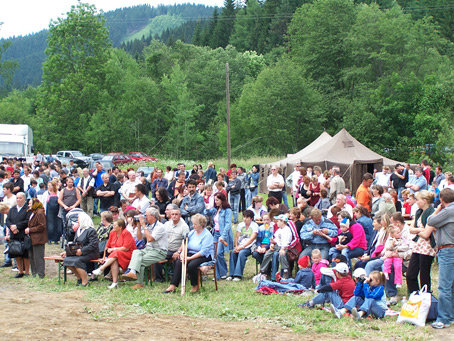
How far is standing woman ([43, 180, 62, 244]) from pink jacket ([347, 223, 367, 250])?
7.03 m

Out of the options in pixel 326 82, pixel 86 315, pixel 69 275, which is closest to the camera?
pixel 86 315

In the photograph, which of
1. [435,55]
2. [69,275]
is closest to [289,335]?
[69,275]

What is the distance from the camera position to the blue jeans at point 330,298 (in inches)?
287

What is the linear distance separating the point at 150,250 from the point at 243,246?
164 centimetres

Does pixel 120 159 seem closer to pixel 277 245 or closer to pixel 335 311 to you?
pixel 277 245

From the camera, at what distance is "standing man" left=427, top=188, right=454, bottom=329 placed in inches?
258

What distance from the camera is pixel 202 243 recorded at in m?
8.64

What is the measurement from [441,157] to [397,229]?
75.0 feet

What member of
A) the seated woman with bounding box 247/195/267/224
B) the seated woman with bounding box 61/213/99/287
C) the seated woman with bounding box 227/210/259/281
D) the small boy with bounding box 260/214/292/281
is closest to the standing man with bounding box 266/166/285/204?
the seated woman with bounding box 247/195/267/224

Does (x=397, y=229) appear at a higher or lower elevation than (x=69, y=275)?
higher

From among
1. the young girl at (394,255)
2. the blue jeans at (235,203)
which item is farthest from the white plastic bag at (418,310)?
the blue jeans at (235,203)

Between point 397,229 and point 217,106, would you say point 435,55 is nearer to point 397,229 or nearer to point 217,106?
point 217,106

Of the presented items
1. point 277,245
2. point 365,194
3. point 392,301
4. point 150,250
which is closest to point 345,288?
point 392,301

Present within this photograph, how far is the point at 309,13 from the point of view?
2034 inches
